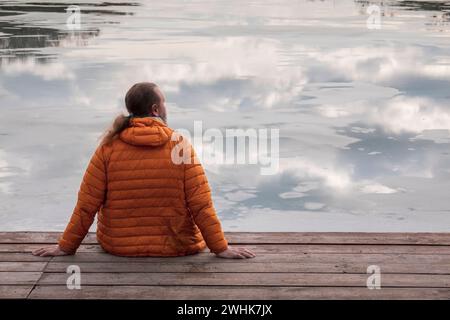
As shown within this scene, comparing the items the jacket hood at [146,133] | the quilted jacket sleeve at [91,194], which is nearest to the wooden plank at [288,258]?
the quilted jacket sleeve at [91,194]

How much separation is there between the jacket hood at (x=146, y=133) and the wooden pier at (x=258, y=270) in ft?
1.83

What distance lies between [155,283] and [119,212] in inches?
16.7

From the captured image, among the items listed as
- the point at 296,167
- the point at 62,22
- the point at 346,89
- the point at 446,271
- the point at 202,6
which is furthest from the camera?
the point at 202,6

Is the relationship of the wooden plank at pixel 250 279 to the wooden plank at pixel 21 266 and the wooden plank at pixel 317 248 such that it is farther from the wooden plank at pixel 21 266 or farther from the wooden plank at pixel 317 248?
the wooden plank at pixel 317 248

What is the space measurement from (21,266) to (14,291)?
0.33 m

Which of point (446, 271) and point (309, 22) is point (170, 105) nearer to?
point (446, 271)

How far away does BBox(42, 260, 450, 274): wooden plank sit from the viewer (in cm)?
358

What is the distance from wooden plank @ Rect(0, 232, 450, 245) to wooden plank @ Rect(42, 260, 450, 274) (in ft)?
1.14

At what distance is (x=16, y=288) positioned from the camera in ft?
11.0

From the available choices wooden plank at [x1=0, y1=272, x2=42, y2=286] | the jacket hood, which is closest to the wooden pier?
wooden plank at [x1=0, y1=272, x2=42, y2=286]

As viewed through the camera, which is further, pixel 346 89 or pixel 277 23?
pixel 277 23

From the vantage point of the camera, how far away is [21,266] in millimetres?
3643

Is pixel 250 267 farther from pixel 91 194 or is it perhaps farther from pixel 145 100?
pixel 145 100

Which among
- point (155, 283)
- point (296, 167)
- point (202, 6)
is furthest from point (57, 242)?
point (202, 6)
